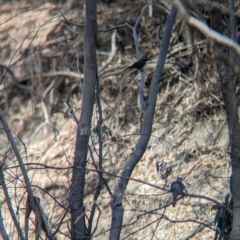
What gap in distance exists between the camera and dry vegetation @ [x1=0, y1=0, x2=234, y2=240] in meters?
6.00

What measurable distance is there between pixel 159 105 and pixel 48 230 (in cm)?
361

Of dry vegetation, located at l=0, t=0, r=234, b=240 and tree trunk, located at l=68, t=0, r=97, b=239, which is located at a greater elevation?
dry vegetation, located at l=0, t=0, r=234, b=240

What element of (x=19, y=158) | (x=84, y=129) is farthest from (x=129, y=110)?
(x=19, y=158)

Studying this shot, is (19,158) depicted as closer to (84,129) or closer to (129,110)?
(84,129)

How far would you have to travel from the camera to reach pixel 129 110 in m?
7.05

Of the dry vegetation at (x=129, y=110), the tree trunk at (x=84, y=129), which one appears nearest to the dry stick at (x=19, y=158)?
the tree trunk at (x=84, y=129)

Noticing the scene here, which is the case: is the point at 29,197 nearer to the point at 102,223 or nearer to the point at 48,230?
the point at 48,230

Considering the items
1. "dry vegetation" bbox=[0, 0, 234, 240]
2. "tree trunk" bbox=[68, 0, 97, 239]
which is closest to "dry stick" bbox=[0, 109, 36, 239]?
"tree trunk" bbox=[68, 0, 97, 239]

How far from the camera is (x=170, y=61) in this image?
702 cm

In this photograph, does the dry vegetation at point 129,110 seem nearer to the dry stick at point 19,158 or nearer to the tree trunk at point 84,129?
the tree trunk at point 84,129

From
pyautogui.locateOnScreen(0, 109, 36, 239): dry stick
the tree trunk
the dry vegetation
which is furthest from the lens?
the dry vegetation

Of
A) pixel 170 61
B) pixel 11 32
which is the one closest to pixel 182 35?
pixel 170 61

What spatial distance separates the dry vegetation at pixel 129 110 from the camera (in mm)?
6000

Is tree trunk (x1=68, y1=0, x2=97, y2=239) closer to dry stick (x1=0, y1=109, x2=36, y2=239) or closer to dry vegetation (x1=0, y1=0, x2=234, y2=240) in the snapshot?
dry stick (x1=0, y1=109, x2=36, y2=239)
